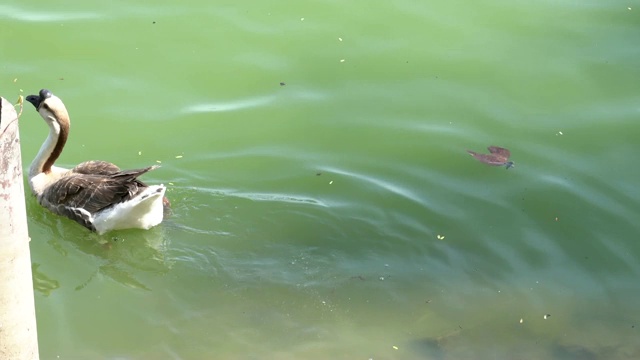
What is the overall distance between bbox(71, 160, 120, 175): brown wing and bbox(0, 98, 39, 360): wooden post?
290 cm

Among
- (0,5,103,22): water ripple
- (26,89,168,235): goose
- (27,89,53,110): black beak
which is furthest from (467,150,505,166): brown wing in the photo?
(0,5,103,22): water ripple

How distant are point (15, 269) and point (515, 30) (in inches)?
270

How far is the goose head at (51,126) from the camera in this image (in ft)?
23.8

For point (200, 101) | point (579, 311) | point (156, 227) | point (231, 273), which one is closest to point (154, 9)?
point (200, 101)

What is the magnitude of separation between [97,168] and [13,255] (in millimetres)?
3269

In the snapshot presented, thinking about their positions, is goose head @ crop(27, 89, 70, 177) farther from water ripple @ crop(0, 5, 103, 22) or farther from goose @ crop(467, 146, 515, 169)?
goose @ crop(467, 146, 515, 169)

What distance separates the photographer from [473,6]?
403 inches

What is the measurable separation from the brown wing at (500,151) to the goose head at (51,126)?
3.40 metres

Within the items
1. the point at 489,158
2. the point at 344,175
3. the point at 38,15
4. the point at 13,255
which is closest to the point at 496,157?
the point at 489,158

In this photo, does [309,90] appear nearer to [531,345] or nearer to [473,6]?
[473,6]

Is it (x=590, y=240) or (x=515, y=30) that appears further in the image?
(x=515, y=30)

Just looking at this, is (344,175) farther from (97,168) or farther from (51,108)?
(51,108)

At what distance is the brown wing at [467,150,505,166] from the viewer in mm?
8062

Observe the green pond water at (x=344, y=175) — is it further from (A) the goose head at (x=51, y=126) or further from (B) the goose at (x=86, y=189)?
(A) the goose head at (x=51, y=126)
